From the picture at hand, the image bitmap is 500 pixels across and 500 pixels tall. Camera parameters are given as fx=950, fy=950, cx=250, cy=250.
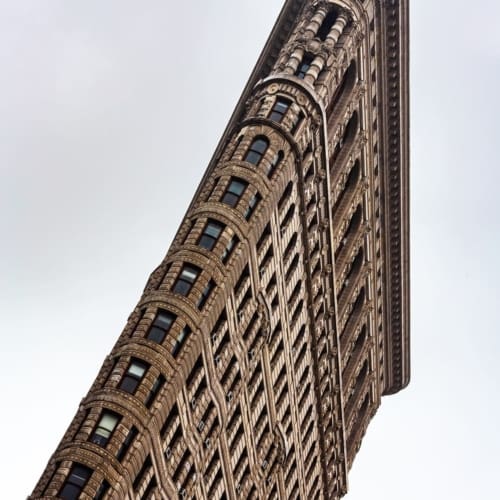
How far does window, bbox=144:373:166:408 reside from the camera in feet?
166

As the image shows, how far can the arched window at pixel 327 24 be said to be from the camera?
72637 mm

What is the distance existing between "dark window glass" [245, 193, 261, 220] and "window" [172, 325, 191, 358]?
9.06m

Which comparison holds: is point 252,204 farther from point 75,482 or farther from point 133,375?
point 75,482

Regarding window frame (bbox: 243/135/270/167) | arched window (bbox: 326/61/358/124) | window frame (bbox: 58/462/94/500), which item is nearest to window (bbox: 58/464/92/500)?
window frame (bbox: 58/462/94/500)

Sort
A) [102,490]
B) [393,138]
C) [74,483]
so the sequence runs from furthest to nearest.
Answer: [393,138]
[102,490]
[74,483]

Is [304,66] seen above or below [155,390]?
above

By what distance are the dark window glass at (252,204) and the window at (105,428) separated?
15820 millimetres

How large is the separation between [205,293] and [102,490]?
13.5 metres

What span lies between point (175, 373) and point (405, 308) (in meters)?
49.5

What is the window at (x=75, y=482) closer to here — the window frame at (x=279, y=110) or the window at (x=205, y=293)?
the window at (x=205, y=293)

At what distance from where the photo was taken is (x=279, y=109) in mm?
64188

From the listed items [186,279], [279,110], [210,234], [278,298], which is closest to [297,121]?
[279,110]

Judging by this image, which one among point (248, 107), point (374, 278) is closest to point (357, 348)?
point (374, 278)

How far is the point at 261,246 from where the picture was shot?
199ft
